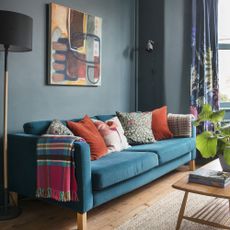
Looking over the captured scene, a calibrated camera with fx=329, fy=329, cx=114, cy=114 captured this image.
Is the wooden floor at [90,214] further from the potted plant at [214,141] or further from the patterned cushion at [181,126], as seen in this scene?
the patterned cushion at [181,126]

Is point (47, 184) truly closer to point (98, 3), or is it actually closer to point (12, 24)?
point (12, 24)

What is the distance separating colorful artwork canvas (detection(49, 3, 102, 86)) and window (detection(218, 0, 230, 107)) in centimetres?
191

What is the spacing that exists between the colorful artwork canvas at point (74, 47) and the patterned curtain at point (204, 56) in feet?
4.67

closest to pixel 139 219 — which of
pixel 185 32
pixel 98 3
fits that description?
pixel 98 3

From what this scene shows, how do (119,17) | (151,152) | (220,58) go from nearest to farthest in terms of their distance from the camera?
(151,152) < (119,17) < (220,58)

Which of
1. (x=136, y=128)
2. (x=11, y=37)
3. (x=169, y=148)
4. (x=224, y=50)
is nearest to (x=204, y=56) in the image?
(x=224, y=50)

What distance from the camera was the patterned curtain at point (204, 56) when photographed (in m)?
4.49

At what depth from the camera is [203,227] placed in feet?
8.08

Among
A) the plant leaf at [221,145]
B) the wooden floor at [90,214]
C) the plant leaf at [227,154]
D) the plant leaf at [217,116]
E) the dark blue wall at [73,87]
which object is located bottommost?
the wooden floor at [90,214]

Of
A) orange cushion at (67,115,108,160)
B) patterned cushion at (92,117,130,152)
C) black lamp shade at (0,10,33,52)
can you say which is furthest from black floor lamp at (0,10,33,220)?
patterned cushion at (92,117,130,152)

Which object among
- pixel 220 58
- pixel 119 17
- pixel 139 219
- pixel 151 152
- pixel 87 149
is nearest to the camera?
pixel 87 149

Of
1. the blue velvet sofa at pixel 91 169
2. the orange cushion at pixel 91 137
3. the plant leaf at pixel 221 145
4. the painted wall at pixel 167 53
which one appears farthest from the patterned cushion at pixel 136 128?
the plant leaf at pixel 221 145

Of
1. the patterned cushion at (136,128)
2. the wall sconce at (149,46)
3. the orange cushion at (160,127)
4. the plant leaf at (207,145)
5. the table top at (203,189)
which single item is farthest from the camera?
the wall sconce at (149,46)

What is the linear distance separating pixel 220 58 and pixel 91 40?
2063 mm
